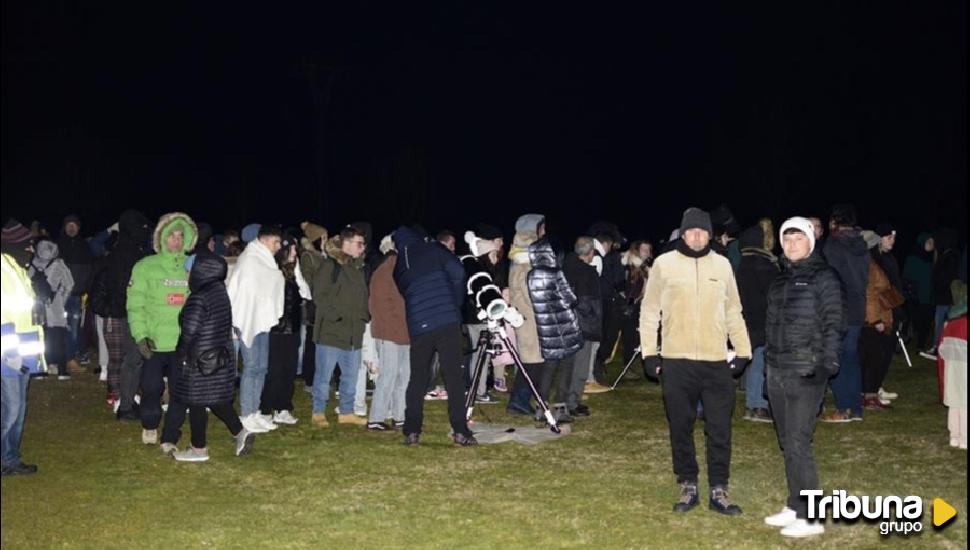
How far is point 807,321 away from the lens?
7277mm

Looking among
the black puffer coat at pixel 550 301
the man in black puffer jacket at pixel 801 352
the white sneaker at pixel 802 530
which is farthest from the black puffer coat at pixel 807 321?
the black puffer coat at pixel 550 301

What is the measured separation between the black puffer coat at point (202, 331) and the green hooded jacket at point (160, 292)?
466mm

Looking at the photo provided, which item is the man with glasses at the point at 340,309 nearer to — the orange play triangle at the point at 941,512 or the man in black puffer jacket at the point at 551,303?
the man in black puffer jacket at the point at 551,303

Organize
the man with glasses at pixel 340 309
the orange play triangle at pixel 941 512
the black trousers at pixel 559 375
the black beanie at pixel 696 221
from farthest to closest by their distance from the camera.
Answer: the black trousers at pixel 559 375, the man with glasses at pixel 340 309, the black beanie at pixel 696 221, the orange play triangle at pixel 941 512

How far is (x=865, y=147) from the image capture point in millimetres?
30812

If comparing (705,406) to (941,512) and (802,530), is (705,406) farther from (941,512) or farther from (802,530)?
(941,512)

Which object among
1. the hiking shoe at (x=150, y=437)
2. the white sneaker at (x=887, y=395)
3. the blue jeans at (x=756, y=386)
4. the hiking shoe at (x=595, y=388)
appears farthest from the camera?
the hiking shoe at (x=595, y=388)

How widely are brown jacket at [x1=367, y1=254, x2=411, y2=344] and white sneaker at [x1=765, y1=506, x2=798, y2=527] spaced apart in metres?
4.54

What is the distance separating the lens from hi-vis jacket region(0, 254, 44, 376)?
7.92 meters

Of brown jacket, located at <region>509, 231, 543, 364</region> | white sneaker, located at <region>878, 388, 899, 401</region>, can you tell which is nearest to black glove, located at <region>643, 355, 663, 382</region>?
brown jacket, located at <region>509, 231, 543, 364</region>

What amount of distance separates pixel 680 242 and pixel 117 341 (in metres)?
6.76

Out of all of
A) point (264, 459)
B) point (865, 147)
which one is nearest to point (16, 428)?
point (264, 459)

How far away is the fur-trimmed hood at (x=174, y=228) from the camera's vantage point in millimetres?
9703

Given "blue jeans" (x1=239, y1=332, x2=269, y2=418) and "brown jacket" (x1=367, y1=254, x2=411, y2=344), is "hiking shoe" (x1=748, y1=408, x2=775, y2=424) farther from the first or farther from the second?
"blue jeans" (x1=239, y1=332, x2=269, y2=418)
